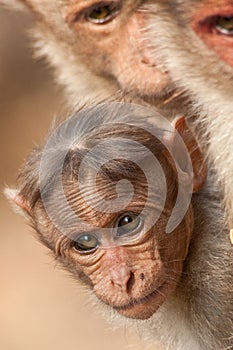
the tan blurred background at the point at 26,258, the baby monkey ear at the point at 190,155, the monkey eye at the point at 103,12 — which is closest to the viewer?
the baby monkey ear at the point at 190,155

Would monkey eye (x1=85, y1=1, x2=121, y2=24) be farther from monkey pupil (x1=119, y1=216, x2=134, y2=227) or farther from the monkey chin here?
the monkey chin

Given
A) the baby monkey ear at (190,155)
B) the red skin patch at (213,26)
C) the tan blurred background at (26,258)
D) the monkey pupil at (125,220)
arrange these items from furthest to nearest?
the tan blurred background at (26,258), the baby monkey ear at (190,155), the monkey pupil at (125,220), the red skin patch at (213,26)

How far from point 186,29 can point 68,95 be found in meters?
1.58

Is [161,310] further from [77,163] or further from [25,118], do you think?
[25,118]

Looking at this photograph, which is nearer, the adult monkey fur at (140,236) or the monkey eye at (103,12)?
the adult monkey fur at (140,236)

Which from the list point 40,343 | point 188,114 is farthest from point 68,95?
point 40,343

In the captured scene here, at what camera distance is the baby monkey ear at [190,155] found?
3.64m

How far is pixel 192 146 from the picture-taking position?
3.70m

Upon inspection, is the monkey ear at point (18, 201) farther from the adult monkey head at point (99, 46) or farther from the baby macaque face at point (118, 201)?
the adult monkey head at point (99, 46)

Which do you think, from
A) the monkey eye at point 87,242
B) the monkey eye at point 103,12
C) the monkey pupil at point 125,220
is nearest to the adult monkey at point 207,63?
the monkey pupil at point 125,220

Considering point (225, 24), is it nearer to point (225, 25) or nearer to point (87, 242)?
point (225, 25)

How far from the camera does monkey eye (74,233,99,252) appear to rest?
3572 mm

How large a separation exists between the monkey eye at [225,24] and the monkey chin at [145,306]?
2.62 ft

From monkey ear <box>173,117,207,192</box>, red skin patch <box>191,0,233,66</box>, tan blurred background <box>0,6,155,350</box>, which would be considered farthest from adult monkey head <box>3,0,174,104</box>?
tan blurred background <box>0,6,155,350</box>
